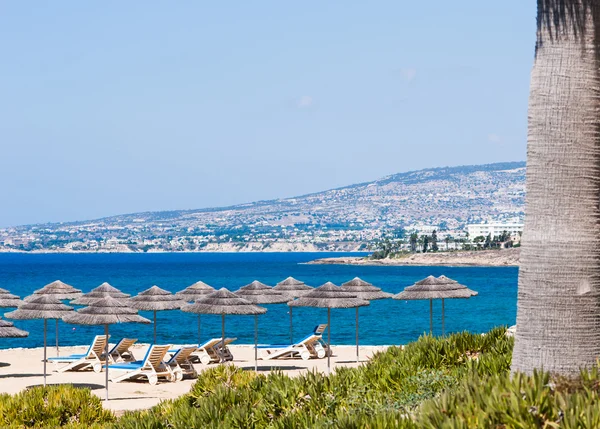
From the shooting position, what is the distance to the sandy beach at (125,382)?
16281 mm

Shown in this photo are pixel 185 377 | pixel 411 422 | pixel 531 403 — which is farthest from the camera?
pixel 185 377

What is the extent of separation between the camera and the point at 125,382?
60.6ft

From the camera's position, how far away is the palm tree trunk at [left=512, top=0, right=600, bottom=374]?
6.99 meters

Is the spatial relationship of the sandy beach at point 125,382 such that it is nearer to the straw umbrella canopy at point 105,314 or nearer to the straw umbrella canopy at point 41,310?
the straw umbrella canopy at point 105,314

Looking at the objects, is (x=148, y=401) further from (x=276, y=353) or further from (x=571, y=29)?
(x=571, y=29)

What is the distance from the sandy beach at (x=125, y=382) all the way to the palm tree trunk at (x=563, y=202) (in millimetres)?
8391

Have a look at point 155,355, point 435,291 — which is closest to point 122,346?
point 155,355

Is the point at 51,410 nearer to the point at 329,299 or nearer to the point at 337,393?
the point at 337,393

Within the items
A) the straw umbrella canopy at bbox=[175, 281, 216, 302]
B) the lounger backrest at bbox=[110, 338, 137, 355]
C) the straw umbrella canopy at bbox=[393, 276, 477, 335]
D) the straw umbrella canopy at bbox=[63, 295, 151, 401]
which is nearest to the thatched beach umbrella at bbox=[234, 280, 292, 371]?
the straw umbrella canopy at bbox=[175, 281, 216, 302]

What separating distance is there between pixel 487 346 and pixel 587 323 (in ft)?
10.9

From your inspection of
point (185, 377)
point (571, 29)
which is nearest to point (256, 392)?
point (571, 29)

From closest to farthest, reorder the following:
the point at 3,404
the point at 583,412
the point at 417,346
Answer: the point at 583,412 < the point at 417,346 < the point at 3,404

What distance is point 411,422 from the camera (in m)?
5.91

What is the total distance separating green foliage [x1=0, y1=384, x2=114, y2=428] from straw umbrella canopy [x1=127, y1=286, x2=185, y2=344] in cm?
955
